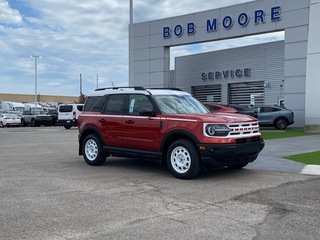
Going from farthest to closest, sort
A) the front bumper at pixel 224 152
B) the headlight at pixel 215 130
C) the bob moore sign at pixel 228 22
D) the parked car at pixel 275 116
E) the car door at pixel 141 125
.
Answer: the bob moore sign at pixel 228 22
the parked car at pixel 275 116
the car door at pixel 141 125
the headlight at pixel 215 130
the front bumper at pixel 224 152

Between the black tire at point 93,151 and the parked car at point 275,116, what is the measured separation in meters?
16.3

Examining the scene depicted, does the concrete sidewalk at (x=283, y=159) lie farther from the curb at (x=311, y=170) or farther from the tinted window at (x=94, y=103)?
the tinted window at (x=94, y=103)

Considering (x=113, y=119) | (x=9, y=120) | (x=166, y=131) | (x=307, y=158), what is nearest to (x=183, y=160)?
(x=166, y=131)

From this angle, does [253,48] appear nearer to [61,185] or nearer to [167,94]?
[167,94]

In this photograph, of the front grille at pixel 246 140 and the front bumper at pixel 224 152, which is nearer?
the front bumper at pixel 224 152

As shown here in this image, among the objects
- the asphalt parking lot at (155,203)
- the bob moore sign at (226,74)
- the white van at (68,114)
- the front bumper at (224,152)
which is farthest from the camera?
the bob moore sign at (226,74)

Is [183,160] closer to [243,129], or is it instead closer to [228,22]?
[243,129]

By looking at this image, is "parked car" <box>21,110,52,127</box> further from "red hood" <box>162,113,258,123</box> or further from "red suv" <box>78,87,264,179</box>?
Answer: "red hood" <box>162,113,258,123</box>

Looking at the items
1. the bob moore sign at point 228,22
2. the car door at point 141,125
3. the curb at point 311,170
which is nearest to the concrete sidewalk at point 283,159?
the curb at point 311,170

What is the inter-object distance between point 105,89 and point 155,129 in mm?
2530

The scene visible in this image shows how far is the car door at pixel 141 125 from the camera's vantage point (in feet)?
29.1

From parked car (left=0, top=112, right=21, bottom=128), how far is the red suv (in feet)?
94.2

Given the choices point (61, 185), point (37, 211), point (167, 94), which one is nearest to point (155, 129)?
point (167, 94)

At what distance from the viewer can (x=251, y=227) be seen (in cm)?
512
